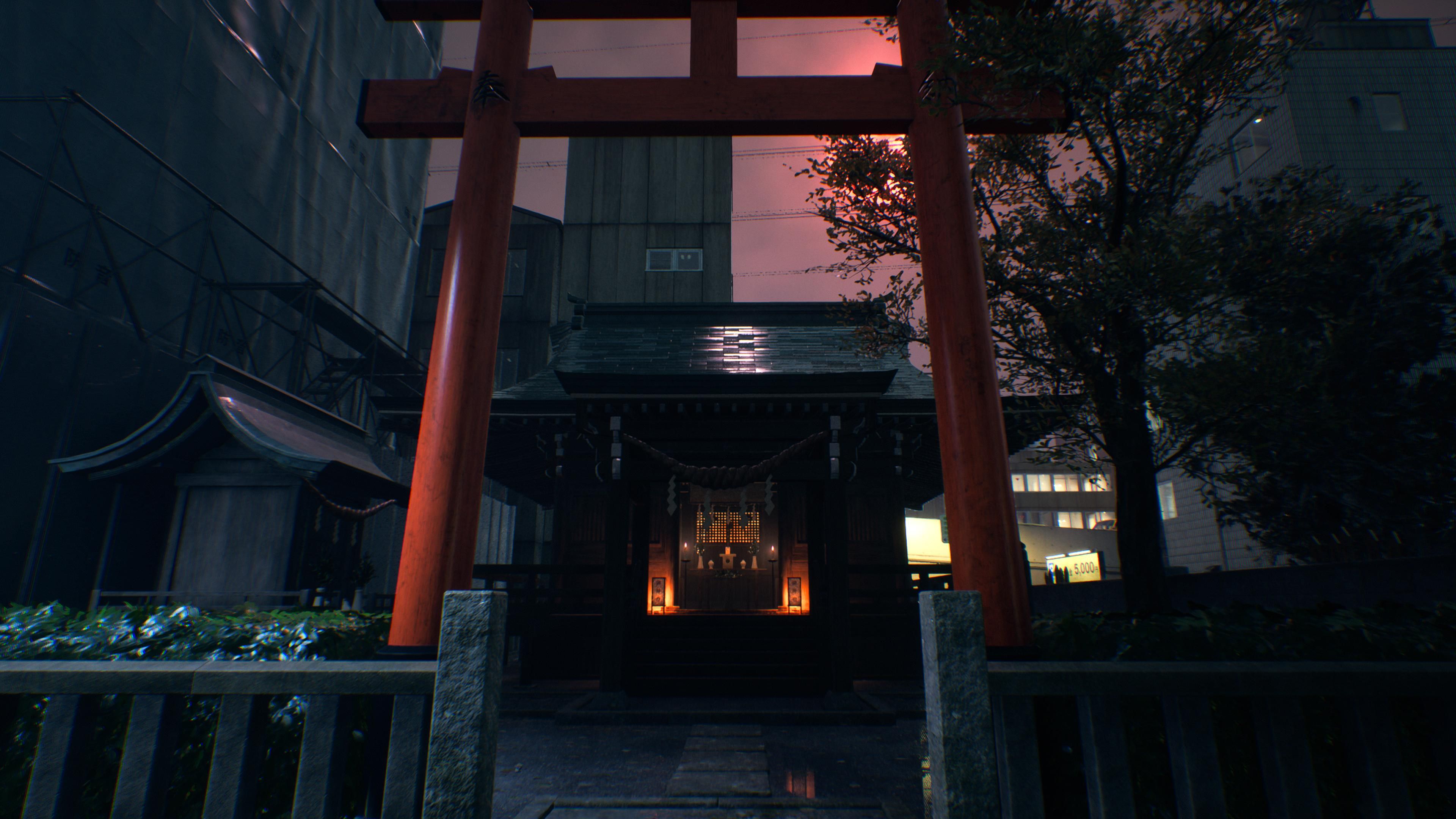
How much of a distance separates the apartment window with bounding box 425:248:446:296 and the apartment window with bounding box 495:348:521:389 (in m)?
3.58

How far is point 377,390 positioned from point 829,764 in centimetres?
1909

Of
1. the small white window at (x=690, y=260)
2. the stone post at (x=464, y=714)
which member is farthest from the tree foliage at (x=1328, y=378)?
the small white window at (x=690, y=260)

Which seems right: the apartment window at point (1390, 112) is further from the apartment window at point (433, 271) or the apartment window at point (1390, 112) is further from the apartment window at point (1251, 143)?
the apartment window at point (433, 271)

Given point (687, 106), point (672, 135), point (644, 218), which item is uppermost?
point (644, 218)

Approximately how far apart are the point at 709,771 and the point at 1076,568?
2288cm

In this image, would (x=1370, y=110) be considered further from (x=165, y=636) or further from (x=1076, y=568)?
(x=165, y=636)

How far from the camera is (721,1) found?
512 cm

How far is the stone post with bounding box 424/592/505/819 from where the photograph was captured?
9.13ft

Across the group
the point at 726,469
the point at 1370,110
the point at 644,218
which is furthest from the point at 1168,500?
the point at 644,218

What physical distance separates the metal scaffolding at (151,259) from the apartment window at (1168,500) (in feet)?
81.8

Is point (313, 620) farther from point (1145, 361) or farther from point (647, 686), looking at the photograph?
point (1145, 361)

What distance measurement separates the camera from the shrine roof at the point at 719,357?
364 inches

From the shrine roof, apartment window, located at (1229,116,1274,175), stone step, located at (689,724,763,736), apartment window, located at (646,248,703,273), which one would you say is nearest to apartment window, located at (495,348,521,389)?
apartment window, located at (646,248,703,273)

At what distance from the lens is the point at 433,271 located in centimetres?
2269
